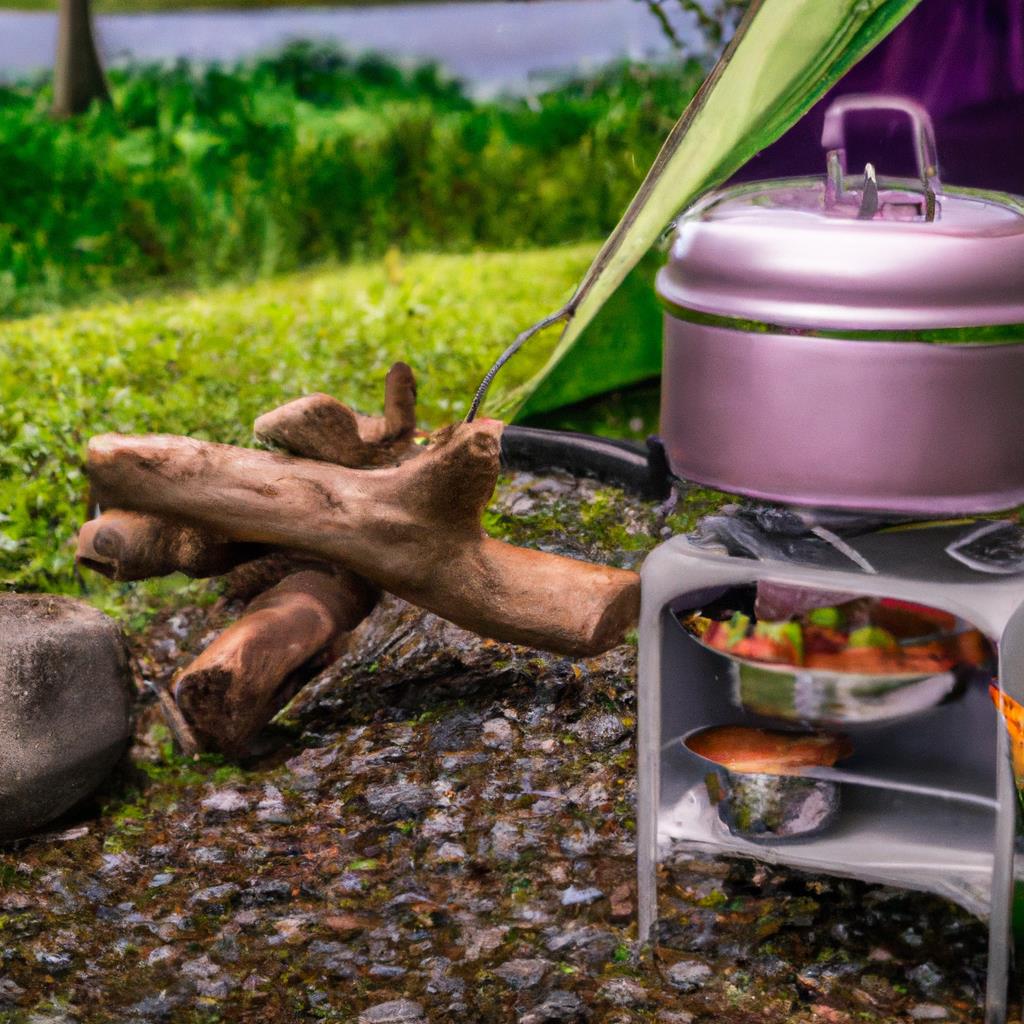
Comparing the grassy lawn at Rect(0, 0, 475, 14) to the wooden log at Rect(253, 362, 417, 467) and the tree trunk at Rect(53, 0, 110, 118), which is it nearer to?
the tree trunk at Rect(53, 0, 110, 118)

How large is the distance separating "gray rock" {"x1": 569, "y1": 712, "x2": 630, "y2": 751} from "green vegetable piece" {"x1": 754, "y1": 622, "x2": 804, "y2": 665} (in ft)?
Result: 2.42

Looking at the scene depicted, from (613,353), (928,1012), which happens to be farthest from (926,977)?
(613,353)

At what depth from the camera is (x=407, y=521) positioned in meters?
2.17

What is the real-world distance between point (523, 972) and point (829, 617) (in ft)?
2.31

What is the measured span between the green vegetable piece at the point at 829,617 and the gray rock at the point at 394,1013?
2.60 ft

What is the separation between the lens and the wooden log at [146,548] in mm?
2254

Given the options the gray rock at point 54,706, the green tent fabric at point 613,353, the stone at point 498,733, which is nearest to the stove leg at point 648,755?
the stone at point 498,733

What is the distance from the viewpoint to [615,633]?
211cm

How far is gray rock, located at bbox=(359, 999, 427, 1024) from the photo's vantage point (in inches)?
72.8

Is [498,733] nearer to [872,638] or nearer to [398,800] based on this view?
[398,800]

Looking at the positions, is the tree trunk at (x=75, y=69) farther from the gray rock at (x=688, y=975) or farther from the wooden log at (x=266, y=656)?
the gray rock at (x=688, y=975)

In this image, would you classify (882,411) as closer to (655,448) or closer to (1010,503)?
(1010,503)

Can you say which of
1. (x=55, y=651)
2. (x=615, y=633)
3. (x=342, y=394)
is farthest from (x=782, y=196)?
(x=342, y=394)

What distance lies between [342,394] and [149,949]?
2334mm
